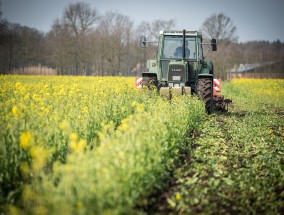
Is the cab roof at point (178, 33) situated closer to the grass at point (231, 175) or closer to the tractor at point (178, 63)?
the tractor at point (178, 63)

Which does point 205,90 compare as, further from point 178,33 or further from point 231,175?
point 231,175

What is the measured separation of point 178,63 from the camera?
1136cm

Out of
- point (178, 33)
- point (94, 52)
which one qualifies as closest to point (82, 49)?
point (94, 52)

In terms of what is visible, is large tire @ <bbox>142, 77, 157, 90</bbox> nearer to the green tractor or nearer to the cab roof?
the green tractor

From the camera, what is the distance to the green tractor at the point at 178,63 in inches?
451

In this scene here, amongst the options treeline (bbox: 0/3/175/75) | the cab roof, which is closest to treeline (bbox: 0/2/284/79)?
treeline (bbox: 0/3/175/75)

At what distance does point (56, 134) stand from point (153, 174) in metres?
1.71

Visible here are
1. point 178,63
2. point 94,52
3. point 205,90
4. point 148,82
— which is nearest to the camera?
point 205,90

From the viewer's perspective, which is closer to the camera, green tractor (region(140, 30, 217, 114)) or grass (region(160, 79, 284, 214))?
grass (region(160, 79, 284, 214))

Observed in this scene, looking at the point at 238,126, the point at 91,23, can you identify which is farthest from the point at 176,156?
the point at 91,23

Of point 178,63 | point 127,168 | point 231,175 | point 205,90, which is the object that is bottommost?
point 231,175

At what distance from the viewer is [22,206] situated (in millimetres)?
3814

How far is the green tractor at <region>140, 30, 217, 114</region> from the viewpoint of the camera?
37.6 feet

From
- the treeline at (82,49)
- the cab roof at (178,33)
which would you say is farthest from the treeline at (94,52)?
the cab roof at (178,33)
